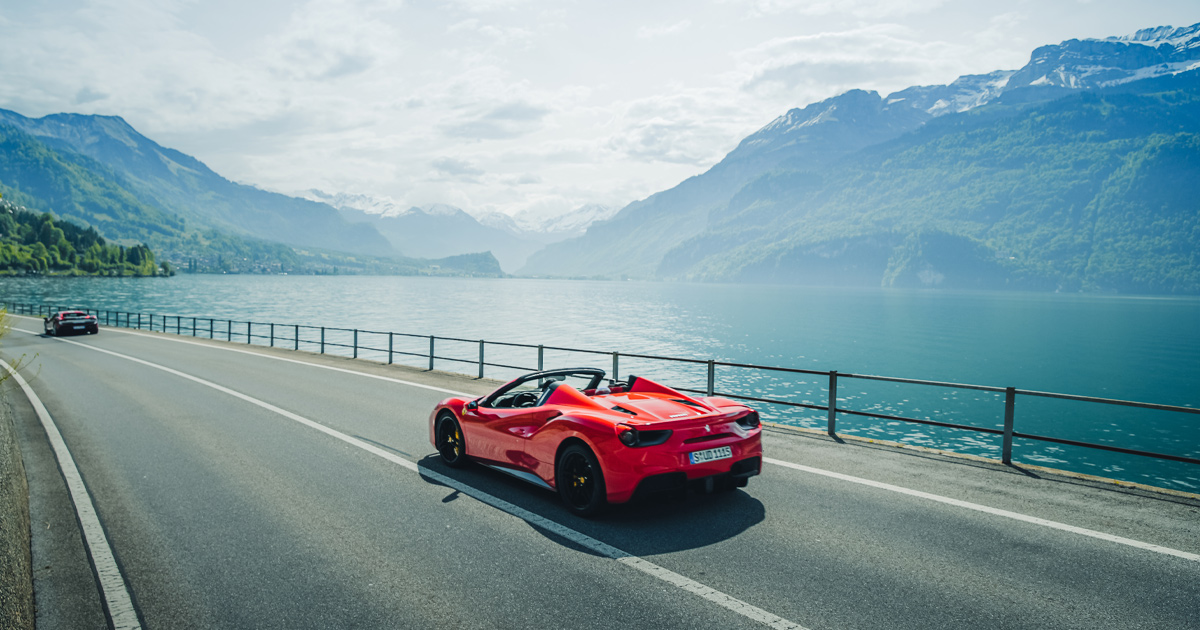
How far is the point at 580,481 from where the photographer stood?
251 inches

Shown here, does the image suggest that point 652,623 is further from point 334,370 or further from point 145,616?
point 334,370

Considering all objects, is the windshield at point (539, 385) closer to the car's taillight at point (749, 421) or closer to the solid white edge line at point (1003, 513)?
the car's taillight at point (749, 421)

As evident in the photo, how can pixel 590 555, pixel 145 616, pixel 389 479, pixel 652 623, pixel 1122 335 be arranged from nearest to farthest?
1. pixel 652 623
2. pixel 145 616
3. pixel 590 555
4. pixel 389 479
5. pixel 1122 335

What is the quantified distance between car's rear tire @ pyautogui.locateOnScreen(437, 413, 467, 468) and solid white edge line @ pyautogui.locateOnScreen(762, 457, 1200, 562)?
12.5ft

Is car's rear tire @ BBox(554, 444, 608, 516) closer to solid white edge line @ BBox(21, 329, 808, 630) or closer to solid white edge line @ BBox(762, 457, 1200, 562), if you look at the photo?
solid white edge line @ BBox(21, 329, 808, 630)

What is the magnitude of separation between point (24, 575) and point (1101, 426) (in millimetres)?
35335

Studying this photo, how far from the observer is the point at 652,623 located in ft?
13.7

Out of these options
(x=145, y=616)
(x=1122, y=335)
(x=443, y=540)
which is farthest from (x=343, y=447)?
(x=1122, y=335)

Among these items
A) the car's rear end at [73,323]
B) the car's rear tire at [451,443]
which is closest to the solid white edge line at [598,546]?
the car's rear tire at [451,443]

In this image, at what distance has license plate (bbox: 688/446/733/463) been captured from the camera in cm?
604

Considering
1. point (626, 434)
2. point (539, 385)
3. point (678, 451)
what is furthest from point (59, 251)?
point (678, 451)

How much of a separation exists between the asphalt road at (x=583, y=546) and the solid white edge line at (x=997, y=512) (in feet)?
0.17

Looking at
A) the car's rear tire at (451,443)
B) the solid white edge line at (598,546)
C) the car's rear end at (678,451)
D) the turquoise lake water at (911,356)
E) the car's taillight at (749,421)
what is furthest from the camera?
the turquoise lake water at (911,356)

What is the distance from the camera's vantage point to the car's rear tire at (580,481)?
6105 millimetres
